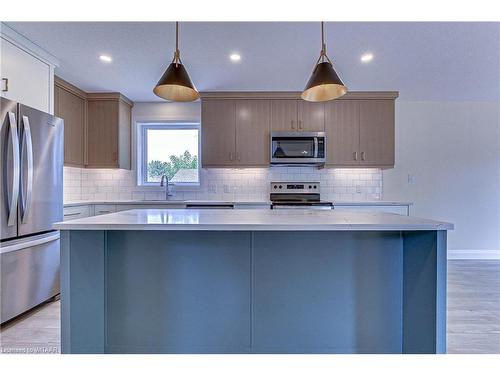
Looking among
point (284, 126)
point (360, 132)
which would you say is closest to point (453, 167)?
point (360, 132)

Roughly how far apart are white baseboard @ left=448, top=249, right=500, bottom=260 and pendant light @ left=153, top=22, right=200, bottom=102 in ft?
14.2

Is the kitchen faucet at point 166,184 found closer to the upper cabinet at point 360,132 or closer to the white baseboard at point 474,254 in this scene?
the upper cabinet at point 360,132

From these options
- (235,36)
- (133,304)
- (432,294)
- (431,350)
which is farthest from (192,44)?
(431,350)

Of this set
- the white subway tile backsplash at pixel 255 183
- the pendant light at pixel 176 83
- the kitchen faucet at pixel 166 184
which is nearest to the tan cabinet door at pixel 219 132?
the white subway tile backsplash at pixel 255 183

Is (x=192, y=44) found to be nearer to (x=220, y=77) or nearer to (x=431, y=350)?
(x=220, y=77)

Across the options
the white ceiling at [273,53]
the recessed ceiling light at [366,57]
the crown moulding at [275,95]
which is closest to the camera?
the white ceiling at [273,53]

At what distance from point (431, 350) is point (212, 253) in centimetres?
120

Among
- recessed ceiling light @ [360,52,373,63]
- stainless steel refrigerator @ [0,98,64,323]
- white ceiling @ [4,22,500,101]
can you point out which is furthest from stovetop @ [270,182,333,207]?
stainless steel refrigerator @ [0,98,64,323]

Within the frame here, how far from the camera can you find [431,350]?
135 cm

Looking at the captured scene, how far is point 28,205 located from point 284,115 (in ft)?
9.52

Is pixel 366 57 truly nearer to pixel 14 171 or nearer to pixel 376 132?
pixel 376 132

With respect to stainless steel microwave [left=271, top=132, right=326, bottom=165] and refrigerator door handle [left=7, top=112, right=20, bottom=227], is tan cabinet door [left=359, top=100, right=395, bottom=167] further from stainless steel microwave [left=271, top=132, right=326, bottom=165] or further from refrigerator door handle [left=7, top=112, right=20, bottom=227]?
refrigerator door handle [left=7, top=112, right=20, bottom=227]

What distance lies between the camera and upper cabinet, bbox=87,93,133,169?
3727 millimetres

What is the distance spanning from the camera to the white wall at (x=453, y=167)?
4082mm
